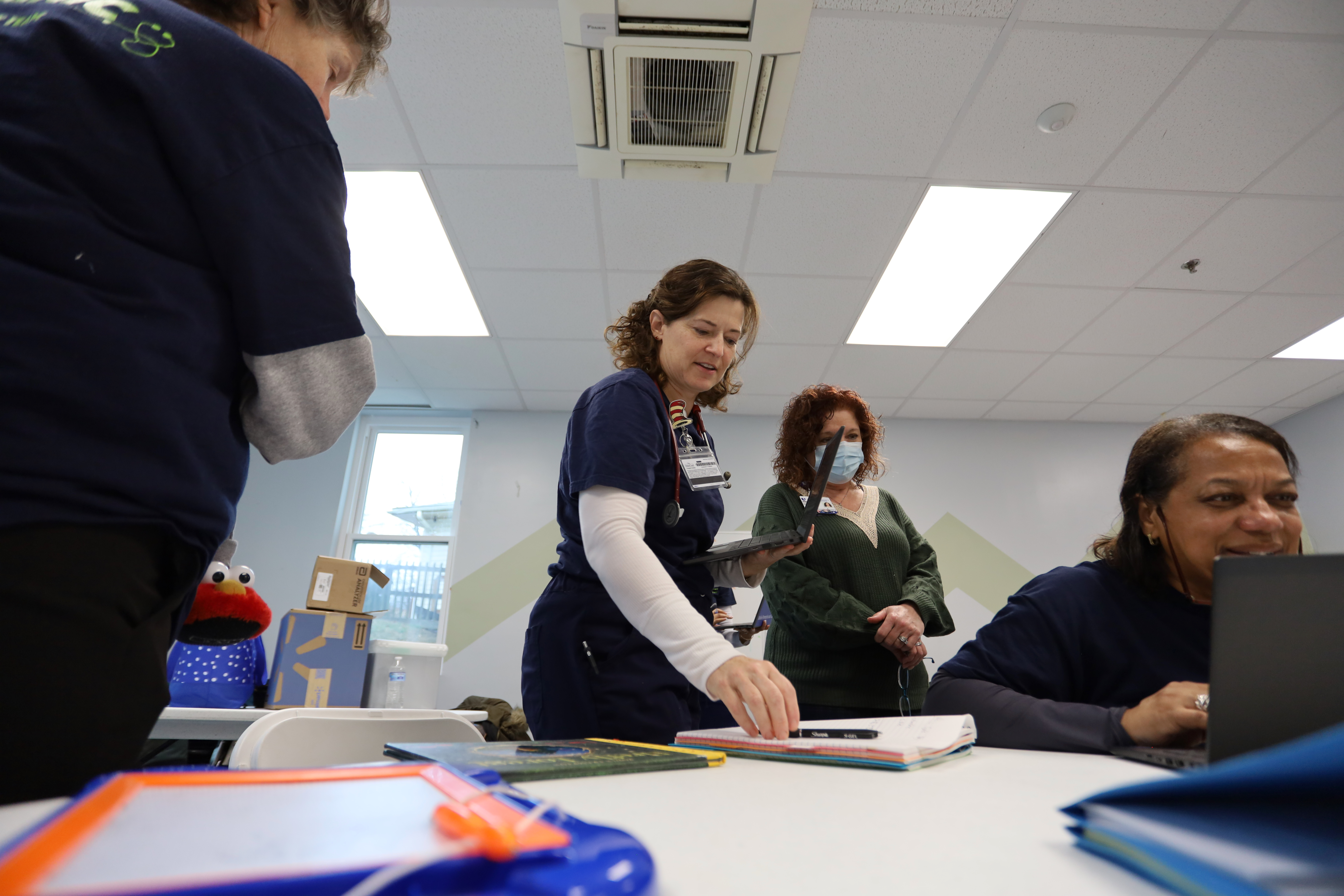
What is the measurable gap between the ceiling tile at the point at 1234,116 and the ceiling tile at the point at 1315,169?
60mm

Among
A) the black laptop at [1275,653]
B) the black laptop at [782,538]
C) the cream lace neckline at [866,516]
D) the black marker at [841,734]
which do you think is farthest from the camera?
the cream lace neckline at [866,516]

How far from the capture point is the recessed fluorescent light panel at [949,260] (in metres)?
3.26

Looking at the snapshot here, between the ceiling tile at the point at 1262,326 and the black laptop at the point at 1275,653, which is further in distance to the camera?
the ceiling tile at the point at 1262,326

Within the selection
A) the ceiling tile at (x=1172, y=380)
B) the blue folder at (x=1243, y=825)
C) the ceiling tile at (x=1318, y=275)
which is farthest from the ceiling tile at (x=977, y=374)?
the blue folder at (x=1243, y=825)

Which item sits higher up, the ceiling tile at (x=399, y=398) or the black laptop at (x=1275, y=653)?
the ceiling tile at (x=399, y=398)

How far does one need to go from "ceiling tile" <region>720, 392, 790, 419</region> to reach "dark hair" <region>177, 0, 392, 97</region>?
13.9ft

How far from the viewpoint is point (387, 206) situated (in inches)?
134

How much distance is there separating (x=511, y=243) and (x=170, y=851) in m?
3.64

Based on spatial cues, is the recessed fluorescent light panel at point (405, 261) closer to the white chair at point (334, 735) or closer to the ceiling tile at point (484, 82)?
the ceiling tile at point (484, 82)

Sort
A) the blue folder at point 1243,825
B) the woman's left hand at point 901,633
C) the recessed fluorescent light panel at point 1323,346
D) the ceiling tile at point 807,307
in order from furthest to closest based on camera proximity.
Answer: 1. the recessed fluorescent light panel at point 1323,346
2. the ceiling tile at point 807,307
3. the woman's left hand at point 901,633
4. the blue folder at point 1243,825

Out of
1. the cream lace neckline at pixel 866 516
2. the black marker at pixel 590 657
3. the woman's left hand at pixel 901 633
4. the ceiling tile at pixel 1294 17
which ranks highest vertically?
the ceiling tile at pixel 1294 17

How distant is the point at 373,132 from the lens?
291 cm

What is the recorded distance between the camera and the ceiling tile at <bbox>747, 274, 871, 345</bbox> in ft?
12.8

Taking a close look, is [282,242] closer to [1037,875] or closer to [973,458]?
[1037,875]
